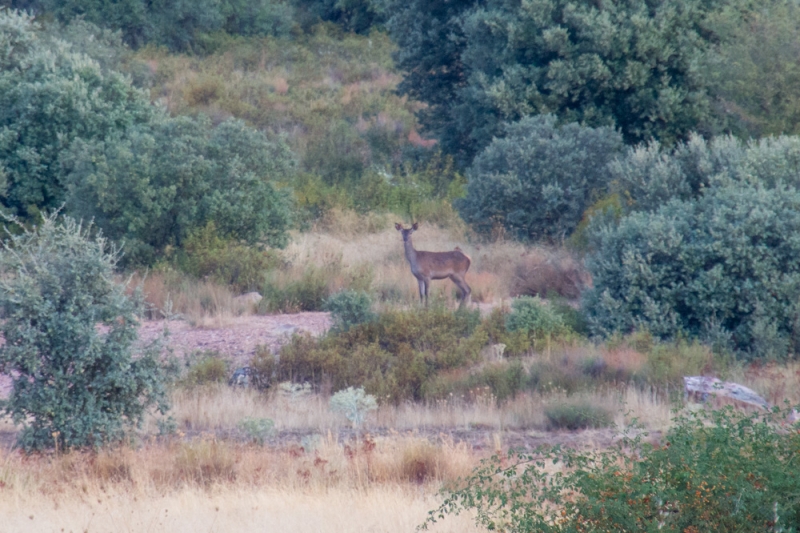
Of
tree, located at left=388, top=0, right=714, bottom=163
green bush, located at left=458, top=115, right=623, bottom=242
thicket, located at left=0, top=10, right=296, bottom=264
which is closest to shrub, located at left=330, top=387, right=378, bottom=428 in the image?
thicket, located at left=0, top=10, right=296, bottom=264

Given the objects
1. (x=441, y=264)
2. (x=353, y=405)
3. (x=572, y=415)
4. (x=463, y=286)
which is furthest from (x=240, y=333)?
(x=572, y=415)

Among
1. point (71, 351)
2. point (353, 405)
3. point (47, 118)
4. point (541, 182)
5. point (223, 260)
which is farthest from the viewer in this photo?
point (541, 182)

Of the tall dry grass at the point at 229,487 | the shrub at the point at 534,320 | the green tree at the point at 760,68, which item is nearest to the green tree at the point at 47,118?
the shrub at the point at 534,320

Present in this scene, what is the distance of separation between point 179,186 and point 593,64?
10.5 m

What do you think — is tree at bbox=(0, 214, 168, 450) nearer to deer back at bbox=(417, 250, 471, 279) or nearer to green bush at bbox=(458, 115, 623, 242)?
deer back at bbox=(417, 250, 471, 279)

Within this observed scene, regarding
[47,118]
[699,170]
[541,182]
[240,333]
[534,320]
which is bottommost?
[240,333]

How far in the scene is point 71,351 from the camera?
8.15 metres

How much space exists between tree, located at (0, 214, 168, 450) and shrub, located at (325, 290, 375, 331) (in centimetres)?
468

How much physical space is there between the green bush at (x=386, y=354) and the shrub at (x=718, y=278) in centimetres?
214

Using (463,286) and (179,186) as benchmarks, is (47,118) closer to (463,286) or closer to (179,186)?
(179,186)

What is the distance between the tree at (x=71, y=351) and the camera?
319 inches

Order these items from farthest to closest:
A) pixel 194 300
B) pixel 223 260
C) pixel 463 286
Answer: pixel 223 260, pixel 463 286, pixel 194 300

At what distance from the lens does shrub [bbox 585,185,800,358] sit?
12555mm

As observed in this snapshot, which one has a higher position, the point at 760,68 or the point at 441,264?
the point at 760,68
